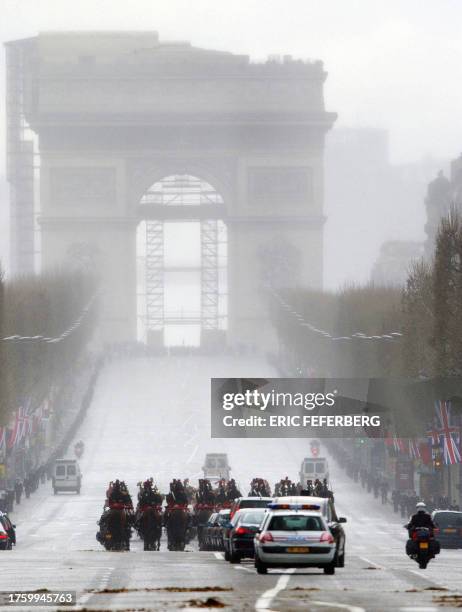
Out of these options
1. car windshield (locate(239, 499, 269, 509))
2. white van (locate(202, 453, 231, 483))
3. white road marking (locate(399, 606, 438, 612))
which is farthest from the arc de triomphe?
white road marking (locate(399, 606, 438, 612))

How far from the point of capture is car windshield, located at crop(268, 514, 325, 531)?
35.3m

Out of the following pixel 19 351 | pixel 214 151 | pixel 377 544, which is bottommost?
pixel 377 544

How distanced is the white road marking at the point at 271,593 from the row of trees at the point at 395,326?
3977 centimetres

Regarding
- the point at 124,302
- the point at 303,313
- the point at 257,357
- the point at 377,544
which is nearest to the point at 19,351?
the point at 377,544

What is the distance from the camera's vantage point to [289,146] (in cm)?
19012

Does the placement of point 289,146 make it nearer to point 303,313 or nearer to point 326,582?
point 303,313

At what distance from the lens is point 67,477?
3558 inches

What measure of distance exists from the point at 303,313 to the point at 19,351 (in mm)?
51594

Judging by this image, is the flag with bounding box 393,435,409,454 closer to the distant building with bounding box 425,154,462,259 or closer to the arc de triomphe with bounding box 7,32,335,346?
the distant building with bounding box 425,154,462,259

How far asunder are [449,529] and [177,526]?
901 cm

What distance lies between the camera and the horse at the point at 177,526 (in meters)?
53.2

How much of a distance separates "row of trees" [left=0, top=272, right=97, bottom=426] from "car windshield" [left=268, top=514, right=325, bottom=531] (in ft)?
158

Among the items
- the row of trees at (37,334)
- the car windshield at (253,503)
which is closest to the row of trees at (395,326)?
the row of trees at (37,334)

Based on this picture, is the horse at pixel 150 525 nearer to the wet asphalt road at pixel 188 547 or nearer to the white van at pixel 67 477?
the wet asphalt road at pixel 188 547
